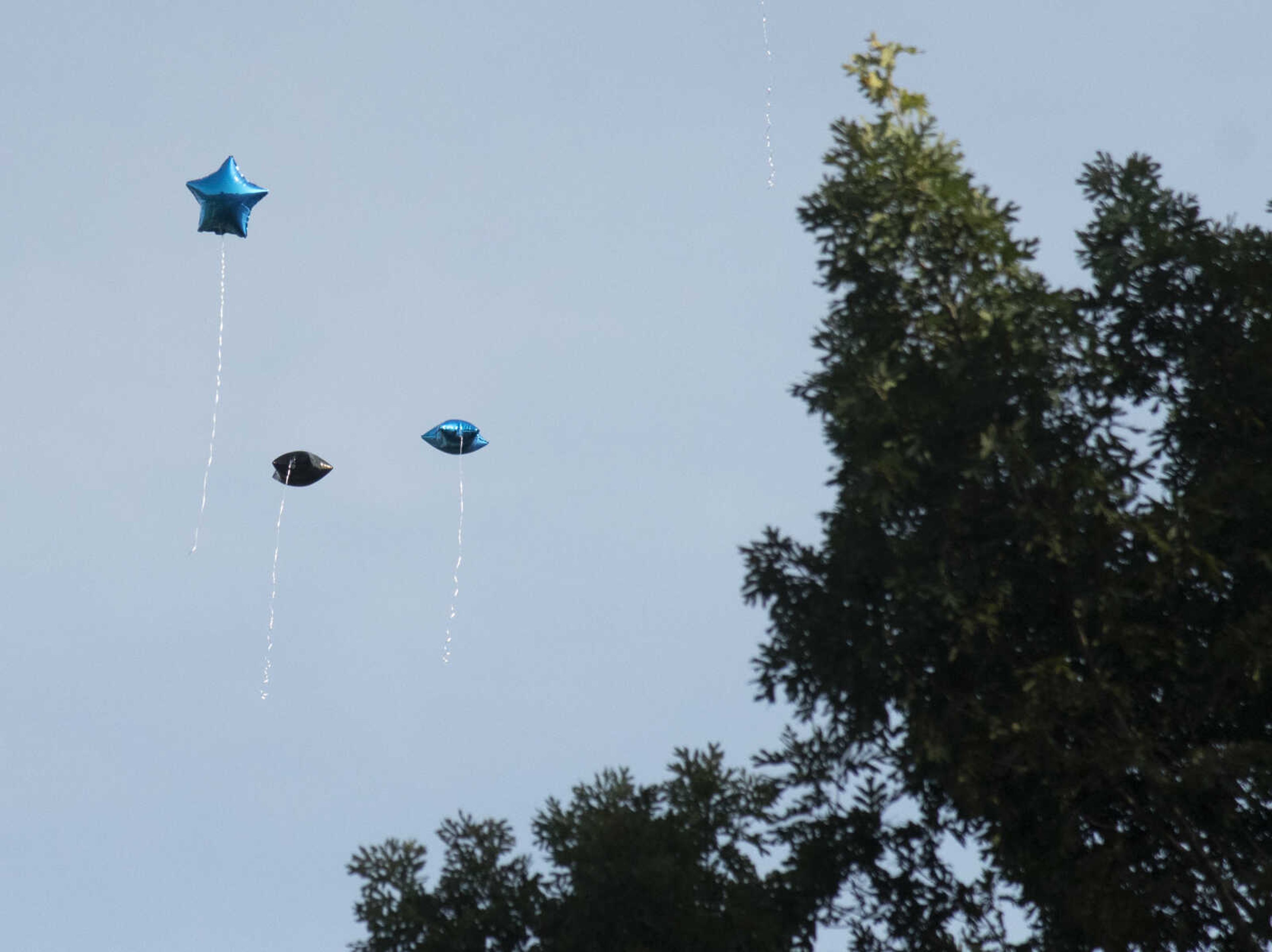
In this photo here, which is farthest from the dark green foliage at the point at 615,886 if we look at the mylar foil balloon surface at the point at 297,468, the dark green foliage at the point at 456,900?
the mylar foil balloon surface at the point at 297,468

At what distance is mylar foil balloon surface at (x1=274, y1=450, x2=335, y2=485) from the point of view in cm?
2822

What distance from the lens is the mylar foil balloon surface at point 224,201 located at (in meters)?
26.8

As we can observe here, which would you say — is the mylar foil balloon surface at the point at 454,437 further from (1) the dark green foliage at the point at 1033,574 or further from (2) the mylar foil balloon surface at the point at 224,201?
(1) the dark green foliage at the point at 1033,574

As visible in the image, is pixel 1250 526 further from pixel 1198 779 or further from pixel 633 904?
pixel 633 904

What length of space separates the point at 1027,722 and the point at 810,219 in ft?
19.9

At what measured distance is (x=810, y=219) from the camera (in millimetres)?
19156

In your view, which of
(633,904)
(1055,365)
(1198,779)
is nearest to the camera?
(1198,779)

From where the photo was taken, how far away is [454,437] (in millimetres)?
29500

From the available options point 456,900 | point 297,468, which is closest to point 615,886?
point 456,900

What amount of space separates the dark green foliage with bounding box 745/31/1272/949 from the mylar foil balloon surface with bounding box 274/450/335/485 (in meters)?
11.6

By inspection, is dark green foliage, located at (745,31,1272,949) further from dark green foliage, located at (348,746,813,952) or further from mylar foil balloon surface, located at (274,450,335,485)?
mylar foil balloon surface, located at (274,450,335,485)

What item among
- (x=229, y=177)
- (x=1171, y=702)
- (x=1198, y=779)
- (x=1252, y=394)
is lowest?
(x=1198, y=779)

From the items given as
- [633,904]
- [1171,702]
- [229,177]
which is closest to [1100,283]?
[1171,702]

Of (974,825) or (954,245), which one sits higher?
(954,245)
